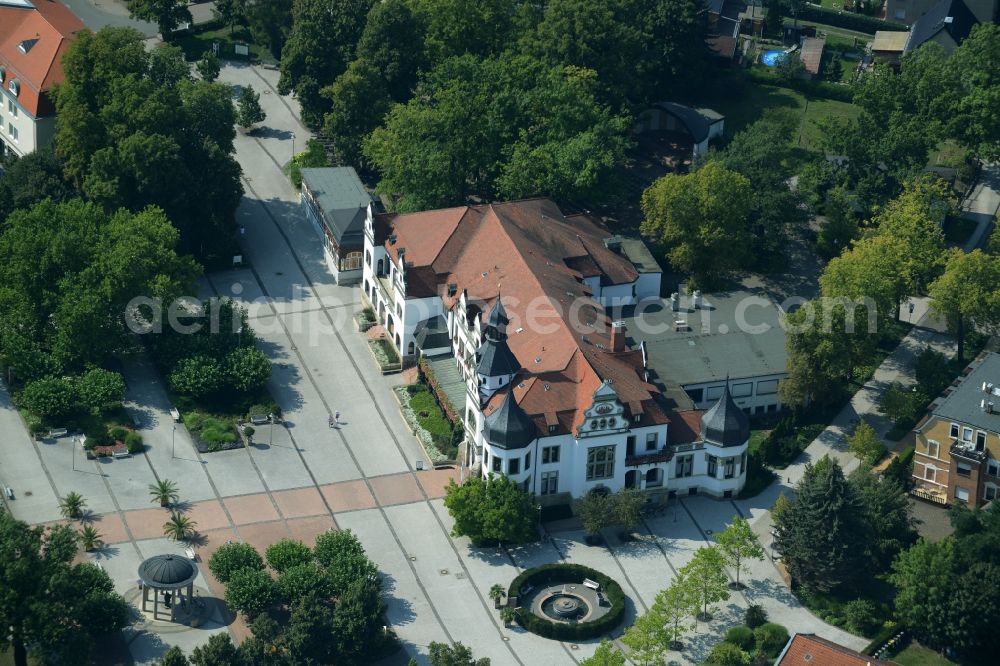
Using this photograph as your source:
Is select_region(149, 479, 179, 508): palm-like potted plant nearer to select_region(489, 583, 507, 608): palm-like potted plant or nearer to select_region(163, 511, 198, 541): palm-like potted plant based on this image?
select_region(163, 511, 198, 541): palm-like potted plant

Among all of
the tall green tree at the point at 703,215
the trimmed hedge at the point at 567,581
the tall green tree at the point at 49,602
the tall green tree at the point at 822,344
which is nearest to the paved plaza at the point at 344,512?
the trimmed hedge at the point at 567,581

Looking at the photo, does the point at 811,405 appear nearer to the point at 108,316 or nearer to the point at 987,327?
the point at 987,327

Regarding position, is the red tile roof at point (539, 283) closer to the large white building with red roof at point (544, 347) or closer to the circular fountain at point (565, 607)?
the large white building with red roof at point (544, 347)

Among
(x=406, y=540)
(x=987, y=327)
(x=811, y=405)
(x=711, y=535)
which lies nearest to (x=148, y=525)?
(x=406, y=540)

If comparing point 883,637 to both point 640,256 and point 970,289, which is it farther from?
point 640,256

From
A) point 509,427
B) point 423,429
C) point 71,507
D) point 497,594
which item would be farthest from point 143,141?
point 497,594

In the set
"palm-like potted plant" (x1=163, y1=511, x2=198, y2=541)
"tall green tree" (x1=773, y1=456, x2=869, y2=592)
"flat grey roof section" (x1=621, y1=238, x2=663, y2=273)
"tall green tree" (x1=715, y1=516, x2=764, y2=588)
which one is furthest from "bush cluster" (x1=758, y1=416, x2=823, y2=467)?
"palm-like potted plant" (x1=163, y1=511, x2=198, y2=541)

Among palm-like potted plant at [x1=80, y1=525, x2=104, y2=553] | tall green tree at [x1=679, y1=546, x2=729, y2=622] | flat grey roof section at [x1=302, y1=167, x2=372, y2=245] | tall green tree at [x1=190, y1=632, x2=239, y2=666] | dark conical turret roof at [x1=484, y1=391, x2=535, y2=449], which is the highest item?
dark conical turret roof at [x1=484, y1=391, x2=535, y2=449]
